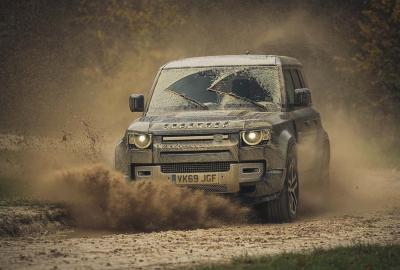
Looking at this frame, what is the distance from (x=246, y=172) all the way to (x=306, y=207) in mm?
2606

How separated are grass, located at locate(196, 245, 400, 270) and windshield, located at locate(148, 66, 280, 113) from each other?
3.92 meters

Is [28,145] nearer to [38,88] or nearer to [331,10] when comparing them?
[38,88]

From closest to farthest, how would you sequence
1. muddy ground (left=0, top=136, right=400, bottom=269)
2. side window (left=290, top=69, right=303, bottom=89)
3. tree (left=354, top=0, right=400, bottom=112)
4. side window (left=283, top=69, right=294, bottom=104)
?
muddy ground (left=0, top=136, right=400, bottom=269) → side window (left=283, top=69, right=294, bottom=104) → side window (left=290, top=69, right=303, bottom=89) → tree (left=354, top=0, right=400, bottom=112)

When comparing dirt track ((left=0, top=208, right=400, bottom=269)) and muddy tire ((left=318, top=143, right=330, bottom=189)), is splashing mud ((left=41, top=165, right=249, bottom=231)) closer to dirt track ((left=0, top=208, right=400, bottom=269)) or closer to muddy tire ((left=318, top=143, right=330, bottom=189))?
dirt track ((left=0, top=208, right=400, bottom=269))

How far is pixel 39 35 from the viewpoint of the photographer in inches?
1369

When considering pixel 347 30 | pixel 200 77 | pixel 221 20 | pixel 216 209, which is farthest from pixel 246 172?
pixel 221 20

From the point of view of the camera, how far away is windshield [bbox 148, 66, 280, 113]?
13148 millimetres

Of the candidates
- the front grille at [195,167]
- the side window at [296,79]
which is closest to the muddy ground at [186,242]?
the front grille at [195,167]

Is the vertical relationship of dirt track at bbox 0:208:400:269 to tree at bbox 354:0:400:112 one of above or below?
below

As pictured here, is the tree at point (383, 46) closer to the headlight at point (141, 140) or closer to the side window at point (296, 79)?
the side window at point (296, 79)

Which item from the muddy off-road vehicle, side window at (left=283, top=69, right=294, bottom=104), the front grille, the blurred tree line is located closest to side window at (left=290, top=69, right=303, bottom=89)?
side window at (left=283, top=69, right=294, bottom=104)

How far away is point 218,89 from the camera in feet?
43.8

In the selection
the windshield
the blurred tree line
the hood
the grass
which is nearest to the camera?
the grass

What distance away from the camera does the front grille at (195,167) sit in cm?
1205
